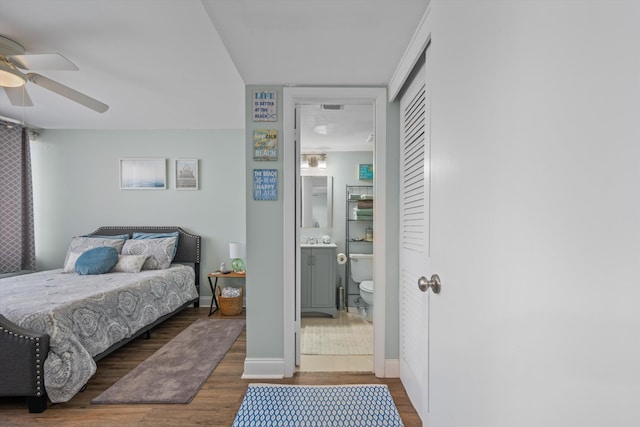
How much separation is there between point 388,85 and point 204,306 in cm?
357

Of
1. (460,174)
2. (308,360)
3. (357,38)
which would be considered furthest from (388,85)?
(308,360)

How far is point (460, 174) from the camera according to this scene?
0.82 metres

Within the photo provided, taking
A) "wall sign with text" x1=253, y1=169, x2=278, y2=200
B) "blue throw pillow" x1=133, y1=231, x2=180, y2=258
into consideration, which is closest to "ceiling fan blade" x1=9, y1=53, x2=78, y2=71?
"wall sign with text" x1=253, y1=169, x2=278, y2=200

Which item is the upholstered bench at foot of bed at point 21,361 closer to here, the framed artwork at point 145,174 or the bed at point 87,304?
the bed at point 87,304

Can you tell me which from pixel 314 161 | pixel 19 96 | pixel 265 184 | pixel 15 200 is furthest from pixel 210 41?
pixel 15 200

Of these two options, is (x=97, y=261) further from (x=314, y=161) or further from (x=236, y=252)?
(x=314, y=161)

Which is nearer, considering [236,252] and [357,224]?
[236,252]

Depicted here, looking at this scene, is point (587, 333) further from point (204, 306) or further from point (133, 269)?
point (204, 306)

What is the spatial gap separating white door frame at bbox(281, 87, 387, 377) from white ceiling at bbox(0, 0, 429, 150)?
77 millimetres

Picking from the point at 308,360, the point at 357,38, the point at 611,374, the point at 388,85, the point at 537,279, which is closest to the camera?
the point at 611,374

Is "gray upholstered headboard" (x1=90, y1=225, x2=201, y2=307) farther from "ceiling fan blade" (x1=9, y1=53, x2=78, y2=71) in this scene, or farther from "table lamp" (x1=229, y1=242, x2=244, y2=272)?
"ceiling fan blade" (x1=9, y1=53, x2=78, y2=71)

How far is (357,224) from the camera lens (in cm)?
410

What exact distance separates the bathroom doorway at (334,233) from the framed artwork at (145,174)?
199 centimetres

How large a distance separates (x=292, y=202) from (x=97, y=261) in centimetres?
263
